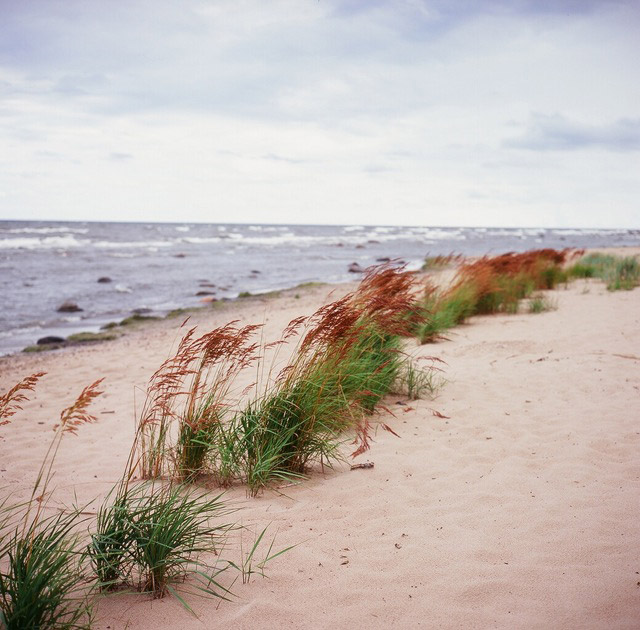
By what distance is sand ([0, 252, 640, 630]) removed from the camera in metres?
2.45

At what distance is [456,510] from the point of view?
11.0ft

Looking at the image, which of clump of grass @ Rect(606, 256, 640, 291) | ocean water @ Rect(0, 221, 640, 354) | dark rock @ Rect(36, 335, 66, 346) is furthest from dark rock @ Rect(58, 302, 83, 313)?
clump of grass @ Rect(606, 256, 640, 291)

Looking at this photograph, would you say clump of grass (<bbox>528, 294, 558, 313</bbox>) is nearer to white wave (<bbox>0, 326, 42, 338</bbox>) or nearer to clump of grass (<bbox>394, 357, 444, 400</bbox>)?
clump of grass (<bbox>394, 357, 444, 400</bbox>)

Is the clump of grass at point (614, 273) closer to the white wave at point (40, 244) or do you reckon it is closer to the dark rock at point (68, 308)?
the dark rock at point (68, 308)

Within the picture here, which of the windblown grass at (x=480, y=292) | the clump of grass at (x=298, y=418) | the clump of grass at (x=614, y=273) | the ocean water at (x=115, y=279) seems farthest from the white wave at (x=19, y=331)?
the clump of grass at (x=614, y=273)

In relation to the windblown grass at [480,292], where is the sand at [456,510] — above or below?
below

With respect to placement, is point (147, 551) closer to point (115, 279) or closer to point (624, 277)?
point (624, 277)

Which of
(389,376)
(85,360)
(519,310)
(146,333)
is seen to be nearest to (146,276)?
(146,333)

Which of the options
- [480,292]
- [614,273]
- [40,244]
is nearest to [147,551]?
[480,292]

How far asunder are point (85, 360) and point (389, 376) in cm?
622

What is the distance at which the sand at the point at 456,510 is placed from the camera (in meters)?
2.45

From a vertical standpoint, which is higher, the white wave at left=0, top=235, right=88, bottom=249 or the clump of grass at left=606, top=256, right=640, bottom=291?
the white wave at left=0, top=235, right=88, bottom=249

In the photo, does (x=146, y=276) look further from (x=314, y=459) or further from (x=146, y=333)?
(x=314, y=459)

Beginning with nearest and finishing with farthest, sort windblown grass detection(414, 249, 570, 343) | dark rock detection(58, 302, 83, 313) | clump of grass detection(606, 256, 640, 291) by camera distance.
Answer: windblown grass detection(414, 249, 570, 343), clump of grass detection(606, 256, 640, 291), dark rock detection(58, 302, 83, 313)
